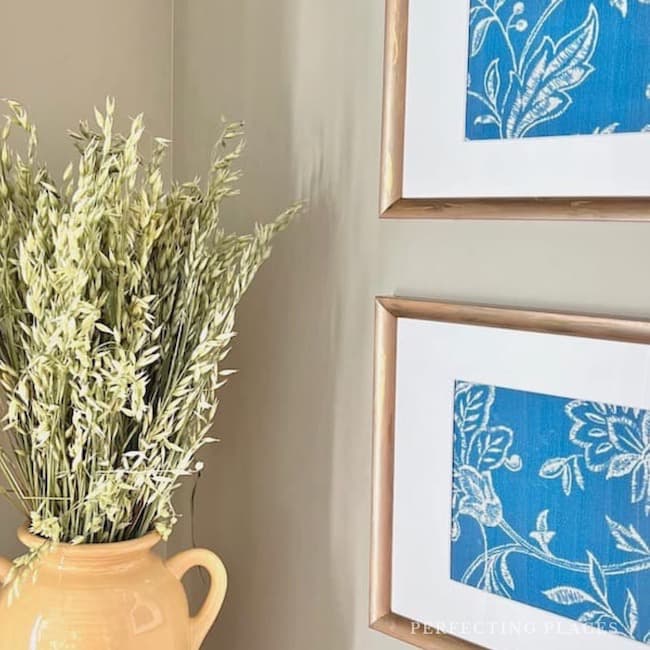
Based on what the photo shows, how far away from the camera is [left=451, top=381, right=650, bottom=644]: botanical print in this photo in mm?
913

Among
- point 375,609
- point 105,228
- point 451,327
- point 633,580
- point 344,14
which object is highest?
point 344,14

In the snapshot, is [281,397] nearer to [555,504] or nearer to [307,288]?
[307,288]

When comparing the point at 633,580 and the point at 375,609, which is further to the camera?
the point at 375,609

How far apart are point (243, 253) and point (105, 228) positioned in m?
0.17

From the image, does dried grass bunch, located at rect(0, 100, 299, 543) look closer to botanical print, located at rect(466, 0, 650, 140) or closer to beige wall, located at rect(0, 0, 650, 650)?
beige wall, located at rect(0, 0, 650, 650)

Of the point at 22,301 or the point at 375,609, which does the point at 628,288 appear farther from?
the point at 22,301

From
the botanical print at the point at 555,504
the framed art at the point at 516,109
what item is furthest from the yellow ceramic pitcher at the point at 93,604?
the framed art at the point at 516,109

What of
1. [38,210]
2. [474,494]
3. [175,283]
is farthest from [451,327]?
[38,210]

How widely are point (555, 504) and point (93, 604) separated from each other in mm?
506

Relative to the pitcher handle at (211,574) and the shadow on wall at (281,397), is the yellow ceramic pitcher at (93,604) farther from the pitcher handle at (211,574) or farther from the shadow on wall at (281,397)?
the shadow on wall at (281,397)

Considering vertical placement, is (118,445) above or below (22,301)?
below

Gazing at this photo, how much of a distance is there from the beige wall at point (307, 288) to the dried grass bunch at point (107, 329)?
0.13 m

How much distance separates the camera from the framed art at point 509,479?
0.92m

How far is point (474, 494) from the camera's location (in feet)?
3.38
